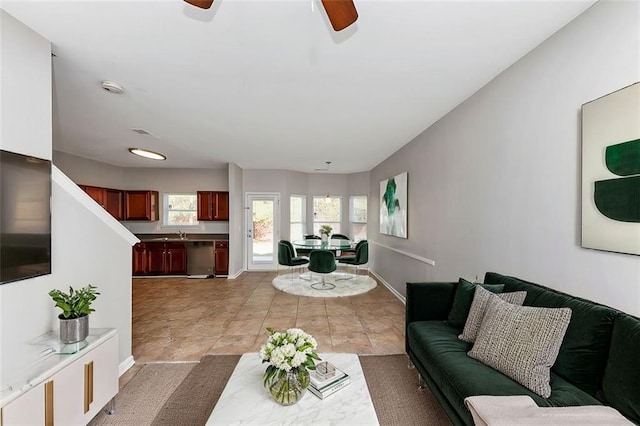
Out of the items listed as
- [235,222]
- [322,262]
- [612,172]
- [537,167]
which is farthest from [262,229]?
[612,172]

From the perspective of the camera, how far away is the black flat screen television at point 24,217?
1.64m

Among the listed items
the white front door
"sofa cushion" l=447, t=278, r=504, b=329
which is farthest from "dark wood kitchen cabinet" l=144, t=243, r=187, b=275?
"sofa cushion" l=447, t=278, r=504, b=329

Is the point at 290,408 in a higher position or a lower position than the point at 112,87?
lower

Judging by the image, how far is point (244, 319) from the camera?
13.1ft

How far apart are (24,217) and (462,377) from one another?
2749 millimetres

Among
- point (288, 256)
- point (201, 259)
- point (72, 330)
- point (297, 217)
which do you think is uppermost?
point (297, 217)

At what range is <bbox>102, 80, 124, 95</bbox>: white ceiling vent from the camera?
257cm

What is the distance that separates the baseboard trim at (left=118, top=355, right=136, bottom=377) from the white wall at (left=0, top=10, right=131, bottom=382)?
0.52 metres

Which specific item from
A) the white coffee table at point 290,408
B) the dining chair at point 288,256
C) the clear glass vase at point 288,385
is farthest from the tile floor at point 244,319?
the clear glass vase at point 288,385

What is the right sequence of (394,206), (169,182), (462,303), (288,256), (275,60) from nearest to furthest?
(275,60) < (462,303) < (394,206) < (288,256) < (169,182)

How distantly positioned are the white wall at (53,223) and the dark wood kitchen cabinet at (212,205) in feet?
15.0

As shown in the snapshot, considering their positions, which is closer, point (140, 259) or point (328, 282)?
point (328, 282)

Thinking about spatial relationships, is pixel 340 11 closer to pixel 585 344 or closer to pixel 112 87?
pixel 585 344

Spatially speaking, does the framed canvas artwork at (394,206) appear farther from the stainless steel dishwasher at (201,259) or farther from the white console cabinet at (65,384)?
the white console cabinet at (65,384)
